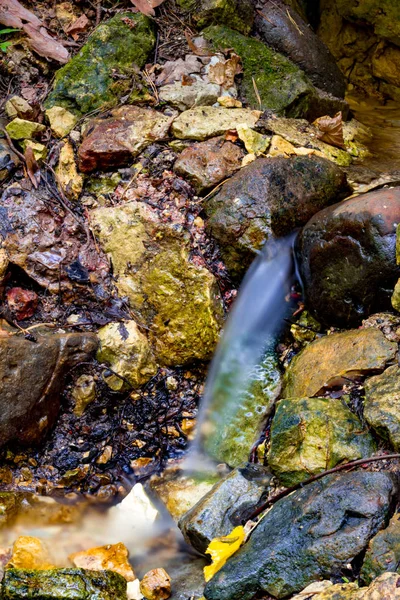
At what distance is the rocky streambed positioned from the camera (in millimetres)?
2568

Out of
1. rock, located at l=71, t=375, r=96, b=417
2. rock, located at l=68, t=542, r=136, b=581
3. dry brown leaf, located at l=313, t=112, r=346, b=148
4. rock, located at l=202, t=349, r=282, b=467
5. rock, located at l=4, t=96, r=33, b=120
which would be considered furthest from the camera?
dry brown leaf, located at l=313, t=112, r=346, b=148

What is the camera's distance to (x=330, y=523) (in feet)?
7.54

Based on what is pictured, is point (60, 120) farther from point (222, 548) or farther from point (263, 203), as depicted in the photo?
point (222, 548)

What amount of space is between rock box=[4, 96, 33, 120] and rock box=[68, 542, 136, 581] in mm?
3317

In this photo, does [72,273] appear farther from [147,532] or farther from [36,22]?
[36,22]

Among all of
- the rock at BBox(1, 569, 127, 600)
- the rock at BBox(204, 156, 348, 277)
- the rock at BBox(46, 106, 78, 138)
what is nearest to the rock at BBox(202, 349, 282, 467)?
the rock at BBox(204, 156, 348, 277)

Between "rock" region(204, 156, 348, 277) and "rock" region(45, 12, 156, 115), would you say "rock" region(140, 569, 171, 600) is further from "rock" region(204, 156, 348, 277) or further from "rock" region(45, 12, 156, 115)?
"rock" region(45, 12, 156, 115)

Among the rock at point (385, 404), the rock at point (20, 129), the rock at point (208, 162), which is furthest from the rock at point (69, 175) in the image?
the rock at point (385, 404)

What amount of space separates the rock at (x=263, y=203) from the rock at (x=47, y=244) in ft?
2.99

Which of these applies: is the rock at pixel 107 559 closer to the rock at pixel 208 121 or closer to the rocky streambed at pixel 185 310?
the rocky streambed at pixel 185 310

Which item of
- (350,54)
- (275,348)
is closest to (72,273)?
(275,348)

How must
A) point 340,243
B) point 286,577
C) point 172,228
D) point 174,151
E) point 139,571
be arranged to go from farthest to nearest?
point 174,151, point 172,228, point 340,243, point 139,571, point 286,577

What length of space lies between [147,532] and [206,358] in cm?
118

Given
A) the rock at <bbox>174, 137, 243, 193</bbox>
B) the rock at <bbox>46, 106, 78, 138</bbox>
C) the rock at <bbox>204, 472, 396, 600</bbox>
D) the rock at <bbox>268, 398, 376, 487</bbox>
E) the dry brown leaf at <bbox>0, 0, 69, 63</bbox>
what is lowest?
the rock at <bbox>268, 398, 376, 487</bbox>
